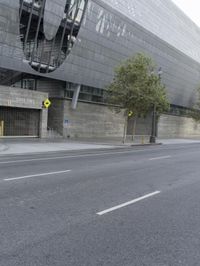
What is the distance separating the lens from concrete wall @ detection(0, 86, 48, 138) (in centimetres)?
2764

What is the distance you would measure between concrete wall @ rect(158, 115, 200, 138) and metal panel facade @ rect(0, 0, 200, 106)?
355 cm

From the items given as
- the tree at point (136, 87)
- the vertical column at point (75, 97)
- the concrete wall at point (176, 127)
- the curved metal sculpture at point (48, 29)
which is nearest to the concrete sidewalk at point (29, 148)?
the tree at point (136, 87)

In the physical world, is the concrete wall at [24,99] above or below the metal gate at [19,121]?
above

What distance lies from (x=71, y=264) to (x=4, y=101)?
25.0 m

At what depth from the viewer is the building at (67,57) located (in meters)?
29.2

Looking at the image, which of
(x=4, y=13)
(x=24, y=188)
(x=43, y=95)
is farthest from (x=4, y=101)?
(x=24, y=188)

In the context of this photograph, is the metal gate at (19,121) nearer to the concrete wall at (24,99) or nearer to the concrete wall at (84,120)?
the concrete wall at (24,99)

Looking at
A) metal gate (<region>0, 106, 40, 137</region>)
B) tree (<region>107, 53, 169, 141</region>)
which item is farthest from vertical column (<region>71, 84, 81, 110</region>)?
metal gate (<region>0, 106, 40, 137</region>)

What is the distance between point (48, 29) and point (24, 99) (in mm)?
7482

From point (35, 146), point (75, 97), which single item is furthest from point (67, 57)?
point (35, 146)

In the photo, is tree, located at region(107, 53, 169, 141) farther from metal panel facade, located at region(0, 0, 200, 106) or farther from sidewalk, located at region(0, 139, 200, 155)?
metal panel facade, located at region(0, 0, 200, 106)

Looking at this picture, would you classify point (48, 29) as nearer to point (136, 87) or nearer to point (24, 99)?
point (24, 99)

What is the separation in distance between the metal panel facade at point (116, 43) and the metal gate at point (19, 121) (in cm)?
384

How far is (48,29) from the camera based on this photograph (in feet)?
104
